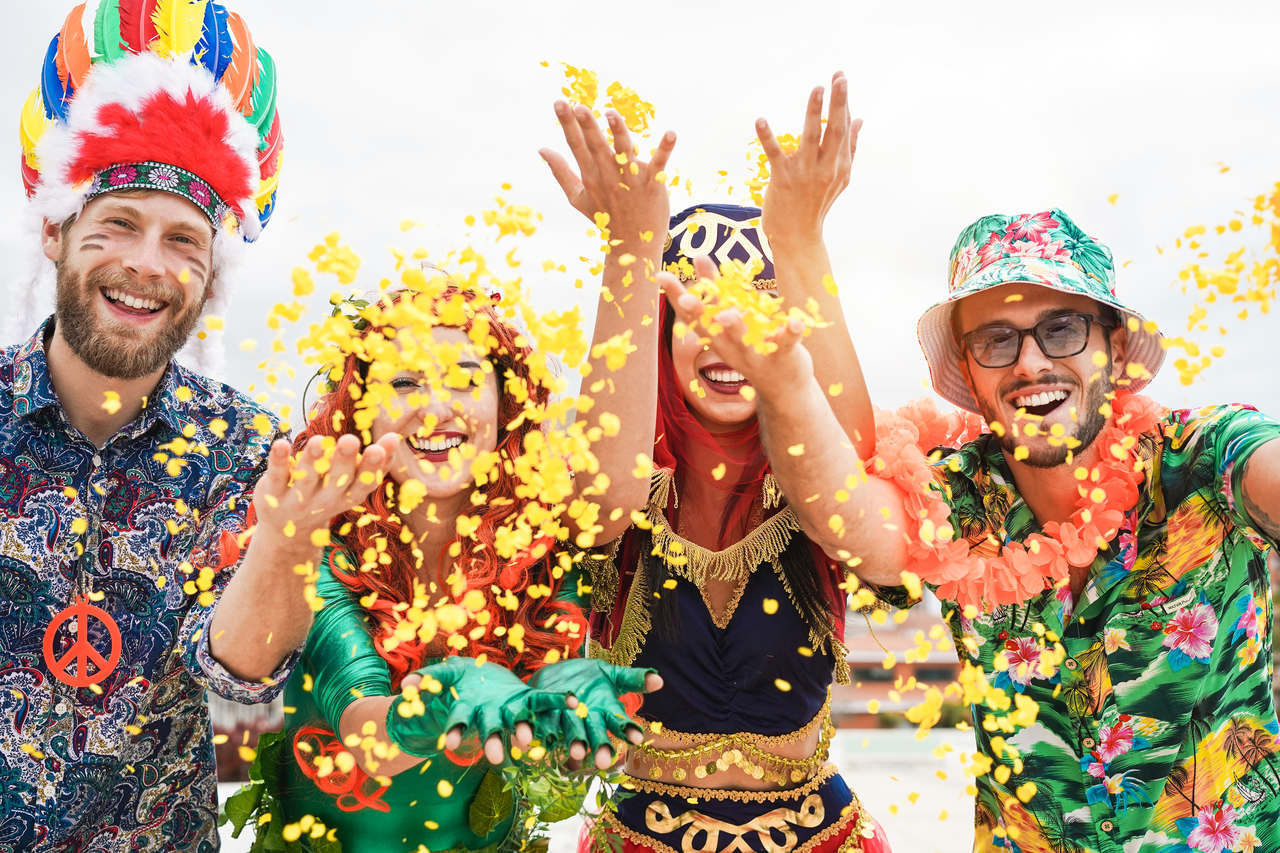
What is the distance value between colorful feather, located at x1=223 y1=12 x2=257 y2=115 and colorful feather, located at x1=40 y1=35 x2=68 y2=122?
0.47 m

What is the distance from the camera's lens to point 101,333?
2939mm

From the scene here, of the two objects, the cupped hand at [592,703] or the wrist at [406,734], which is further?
the wrist at [406,734]

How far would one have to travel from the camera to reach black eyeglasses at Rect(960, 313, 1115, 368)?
2.85m

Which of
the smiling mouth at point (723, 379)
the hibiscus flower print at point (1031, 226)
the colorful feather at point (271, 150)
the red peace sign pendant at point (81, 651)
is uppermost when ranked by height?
the colorful feather at point (271, 150)

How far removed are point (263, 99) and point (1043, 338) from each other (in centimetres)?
252

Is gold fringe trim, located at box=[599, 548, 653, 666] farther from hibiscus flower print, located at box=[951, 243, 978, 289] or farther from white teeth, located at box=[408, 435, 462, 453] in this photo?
hibiscus flower print, located at box=[951, 243, 978, 289]

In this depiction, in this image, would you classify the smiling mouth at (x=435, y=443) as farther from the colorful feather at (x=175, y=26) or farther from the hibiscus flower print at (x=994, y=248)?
the hibiscus flower print at (x=994, y=248)

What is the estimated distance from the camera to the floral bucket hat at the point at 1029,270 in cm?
284

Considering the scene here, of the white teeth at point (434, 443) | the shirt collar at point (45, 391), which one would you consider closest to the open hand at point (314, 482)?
the white teeth at point (434, 443)

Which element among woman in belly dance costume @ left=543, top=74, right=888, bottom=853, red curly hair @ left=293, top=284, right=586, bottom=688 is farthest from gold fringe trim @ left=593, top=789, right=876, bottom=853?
red curly hair @ left=293, top=284, right=586, bottom=688

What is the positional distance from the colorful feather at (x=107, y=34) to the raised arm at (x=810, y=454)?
6.16ft

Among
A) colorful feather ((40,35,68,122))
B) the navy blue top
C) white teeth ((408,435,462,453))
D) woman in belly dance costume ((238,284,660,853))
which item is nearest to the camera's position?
woman in belly dance costume ((238,284,660,853))

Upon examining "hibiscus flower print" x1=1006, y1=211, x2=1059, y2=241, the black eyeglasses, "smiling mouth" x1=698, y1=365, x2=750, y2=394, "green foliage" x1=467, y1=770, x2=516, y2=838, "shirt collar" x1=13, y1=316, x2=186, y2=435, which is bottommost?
"green foliage" x1=467, y1=770, x2=516, y2=838

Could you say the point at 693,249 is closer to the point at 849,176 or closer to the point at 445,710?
the point at 849,176
